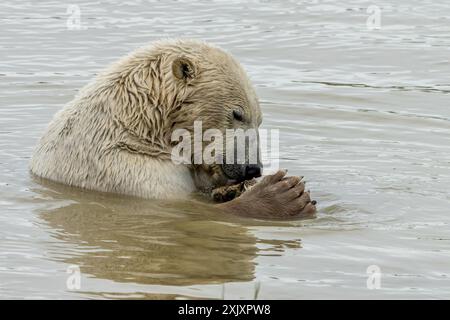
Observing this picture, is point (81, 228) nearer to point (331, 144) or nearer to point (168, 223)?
point (168, 223)

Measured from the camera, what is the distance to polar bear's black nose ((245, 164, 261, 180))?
30.7 feet

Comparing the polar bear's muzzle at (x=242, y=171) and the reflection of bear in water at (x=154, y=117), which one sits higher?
the reflection of bear in water at (x=154, y=117)

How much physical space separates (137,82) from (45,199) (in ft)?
4.36

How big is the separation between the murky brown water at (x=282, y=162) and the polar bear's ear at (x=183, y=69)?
1137mm

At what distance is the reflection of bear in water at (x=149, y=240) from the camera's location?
24.6ft

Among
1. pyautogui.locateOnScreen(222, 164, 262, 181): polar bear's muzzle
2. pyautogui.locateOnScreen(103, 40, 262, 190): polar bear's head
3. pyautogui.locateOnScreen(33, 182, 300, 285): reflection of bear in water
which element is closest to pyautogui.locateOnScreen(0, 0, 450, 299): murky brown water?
pyautogui.locateOnScreen(33, 182, 300, 285): reflection of bear in water

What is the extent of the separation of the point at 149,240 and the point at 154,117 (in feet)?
4.43

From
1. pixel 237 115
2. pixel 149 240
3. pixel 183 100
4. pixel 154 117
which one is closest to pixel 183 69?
pixel 183 100

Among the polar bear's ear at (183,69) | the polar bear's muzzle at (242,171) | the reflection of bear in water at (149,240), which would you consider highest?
the polar bear's ear at (183,69)

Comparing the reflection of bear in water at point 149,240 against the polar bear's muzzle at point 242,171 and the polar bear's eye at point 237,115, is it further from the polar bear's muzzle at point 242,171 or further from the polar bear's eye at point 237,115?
the polar bear's eye at point 237,115

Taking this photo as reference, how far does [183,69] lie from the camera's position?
9375 millimetres

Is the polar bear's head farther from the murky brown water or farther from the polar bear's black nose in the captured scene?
the murky brown water

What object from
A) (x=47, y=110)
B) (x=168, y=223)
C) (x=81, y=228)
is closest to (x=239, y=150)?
(x=168, y=223)

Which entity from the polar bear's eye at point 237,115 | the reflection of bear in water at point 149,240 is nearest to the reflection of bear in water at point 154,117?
the polar bear's eye at point 237,115
